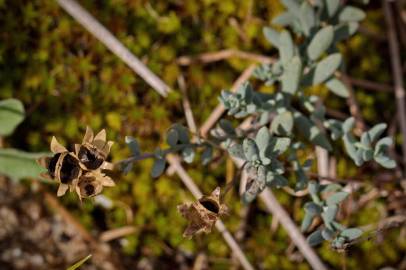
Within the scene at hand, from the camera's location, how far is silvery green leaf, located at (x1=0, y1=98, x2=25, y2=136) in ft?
6.93

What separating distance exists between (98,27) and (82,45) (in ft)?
0.79

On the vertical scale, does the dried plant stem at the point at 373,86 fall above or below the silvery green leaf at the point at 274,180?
above

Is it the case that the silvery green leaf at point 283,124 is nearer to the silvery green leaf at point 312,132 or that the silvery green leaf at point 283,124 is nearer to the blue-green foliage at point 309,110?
the blue-green foliage at point 309,110

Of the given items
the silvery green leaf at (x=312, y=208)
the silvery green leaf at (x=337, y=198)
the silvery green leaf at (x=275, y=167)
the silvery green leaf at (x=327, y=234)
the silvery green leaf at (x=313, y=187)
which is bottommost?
the silvery green leaf at (x=327, y=234)

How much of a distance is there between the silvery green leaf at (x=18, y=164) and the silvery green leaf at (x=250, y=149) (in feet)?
2.83

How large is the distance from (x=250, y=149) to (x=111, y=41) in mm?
828

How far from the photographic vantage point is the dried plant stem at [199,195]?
2.22m

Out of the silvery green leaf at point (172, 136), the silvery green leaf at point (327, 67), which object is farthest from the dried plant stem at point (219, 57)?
the silvery green leaf at point (172, 136)

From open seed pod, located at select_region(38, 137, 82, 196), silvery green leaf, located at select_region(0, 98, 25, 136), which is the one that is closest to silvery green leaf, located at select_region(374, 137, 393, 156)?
open seed pod, located at select_region(38, 137, 82, 196)

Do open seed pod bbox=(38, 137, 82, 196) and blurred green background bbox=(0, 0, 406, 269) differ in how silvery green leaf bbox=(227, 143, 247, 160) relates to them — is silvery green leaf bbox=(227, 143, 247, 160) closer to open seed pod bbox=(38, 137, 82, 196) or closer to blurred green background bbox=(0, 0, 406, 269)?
open seed pod bbox=(38, 137, 82, 196)

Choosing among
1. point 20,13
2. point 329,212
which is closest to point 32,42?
point 20,13

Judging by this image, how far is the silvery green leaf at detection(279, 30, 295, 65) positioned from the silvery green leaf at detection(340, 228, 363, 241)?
65 cm

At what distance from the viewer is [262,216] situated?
8.20ft

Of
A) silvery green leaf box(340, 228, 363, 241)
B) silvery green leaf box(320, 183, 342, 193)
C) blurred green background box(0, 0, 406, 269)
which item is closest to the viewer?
silvery green leaf box(340, 228, 363, 241)
